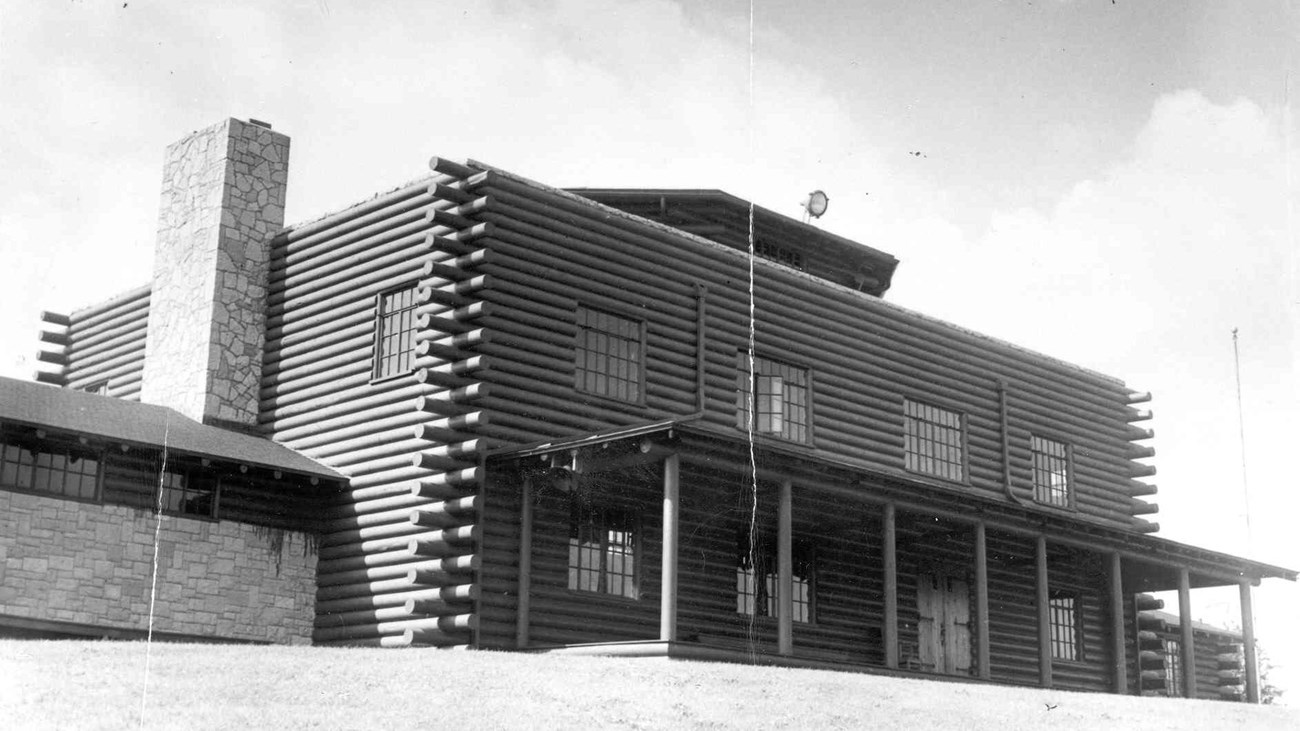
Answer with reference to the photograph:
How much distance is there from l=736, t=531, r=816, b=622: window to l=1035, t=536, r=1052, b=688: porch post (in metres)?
3.90

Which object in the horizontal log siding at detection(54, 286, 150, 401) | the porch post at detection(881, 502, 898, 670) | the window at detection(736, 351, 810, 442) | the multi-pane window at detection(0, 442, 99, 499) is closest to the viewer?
the multi-pane window at detection(0, 442, 99, 499)

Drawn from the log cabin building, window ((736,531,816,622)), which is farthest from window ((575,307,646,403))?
window ((736,531,816,622))

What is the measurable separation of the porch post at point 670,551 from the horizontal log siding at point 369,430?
119 inches

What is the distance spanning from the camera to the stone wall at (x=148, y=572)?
72.6ft

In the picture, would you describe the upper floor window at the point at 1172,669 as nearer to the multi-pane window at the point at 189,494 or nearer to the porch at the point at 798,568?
the porch at the point at 798,568

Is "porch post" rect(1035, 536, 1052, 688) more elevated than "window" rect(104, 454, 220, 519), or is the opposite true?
"window" rect(104, 454, 220, 519)

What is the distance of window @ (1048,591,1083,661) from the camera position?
3284cm

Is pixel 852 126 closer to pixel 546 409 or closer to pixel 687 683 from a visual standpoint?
pixel 546 409

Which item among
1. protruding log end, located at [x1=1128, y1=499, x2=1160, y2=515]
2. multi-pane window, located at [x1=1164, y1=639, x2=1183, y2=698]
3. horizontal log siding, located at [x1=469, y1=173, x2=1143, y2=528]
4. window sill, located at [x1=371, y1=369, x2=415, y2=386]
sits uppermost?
horizontal log siding, located at [x1=469, y1=173, x2=1143, y2=528]

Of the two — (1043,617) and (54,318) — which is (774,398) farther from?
(54,318)

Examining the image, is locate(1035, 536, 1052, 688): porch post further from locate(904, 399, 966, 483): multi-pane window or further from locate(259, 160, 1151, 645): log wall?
locate(904, 399, 966, 483): multi-pane window

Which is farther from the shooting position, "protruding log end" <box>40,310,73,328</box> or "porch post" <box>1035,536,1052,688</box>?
"protruding log end" <box>40,310,73,328</box>

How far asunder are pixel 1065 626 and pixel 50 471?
811 inches

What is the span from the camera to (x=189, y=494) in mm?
24016
